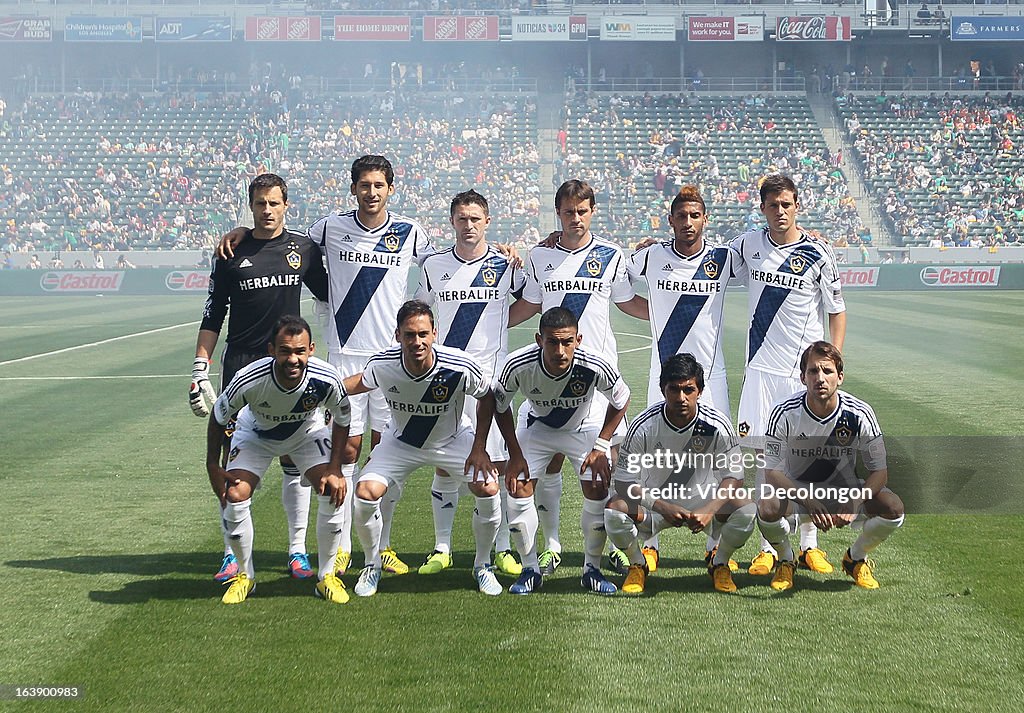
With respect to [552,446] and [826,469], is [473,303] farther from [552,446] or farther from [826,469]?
[826,469]

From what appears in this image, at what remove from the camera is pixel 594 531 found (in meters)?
5.81

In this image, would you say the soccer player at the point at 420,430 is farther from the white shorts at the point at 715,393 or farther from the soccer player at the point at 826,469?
the soccer player at the point at 826,469

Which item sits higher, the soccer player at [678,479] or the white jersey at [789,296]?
the white jersey at [789,296]

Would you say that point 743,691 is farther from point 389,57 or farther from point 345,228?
point 389,57

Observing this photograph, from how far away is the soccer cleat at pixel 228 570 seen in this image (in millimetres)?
5910

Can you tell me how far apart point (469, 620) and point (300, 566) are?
1318 millimetres

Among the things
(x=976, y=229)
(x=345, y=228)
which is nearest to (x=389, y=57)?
(x=976, y=229)

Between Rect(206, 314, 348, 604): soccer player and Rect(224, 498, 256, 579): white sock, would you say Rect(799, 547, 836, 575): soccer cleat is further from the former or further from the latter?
Rect(224, 498, 256, 579): white sock

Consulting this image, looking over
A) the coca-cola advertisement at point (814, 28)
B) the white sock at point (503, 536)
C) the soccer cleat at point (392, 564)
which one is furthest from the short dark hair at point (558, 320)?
the coca-cola advertisement at point (814, 28)

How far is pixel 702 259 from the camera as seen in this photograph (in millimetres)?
6543

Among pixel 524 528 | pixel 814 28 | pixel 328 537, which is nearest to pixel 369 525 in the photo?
pixel 328 537

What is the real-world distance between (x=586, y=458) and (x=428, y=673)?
5.97 feet

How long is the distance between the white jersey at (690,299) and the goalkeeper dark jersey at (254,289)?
211 cm

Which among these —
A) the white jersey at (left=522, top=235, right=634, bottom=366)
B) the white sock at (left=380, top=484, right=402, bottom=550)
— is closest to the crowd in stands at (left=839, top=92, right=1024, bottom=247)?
the white jersey at (left=522, top=235, right=634, bottom=366)
